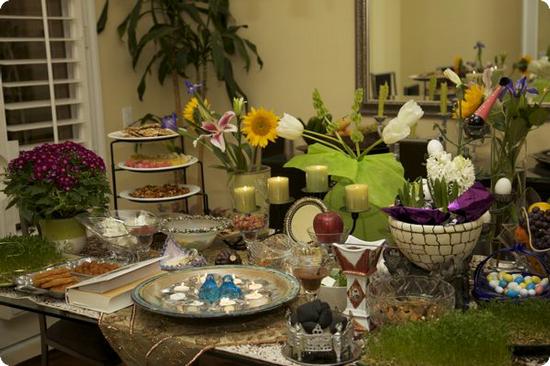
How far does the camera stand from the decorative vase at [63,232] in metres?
2.24

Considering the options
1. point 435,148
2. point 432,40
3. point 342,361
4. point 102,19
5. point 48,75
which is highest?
point 102,19

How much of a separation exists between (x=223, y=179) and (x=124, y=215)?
202 cm

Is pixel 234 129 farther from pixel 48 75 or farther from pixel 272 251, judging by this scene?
Result: pixel 48 75

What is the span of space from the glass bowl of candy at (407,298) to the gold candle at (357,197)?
0.42 meters

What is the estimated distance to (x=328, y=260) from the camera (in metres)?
1.89

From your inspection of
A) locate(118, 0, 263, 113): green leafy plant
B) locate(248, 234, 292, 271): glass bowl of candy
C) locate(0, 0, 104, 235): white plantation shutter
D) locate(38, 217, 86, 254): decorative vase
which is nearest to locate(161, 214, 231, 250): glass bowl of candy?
locate(248, 234, 292, 271): glass bowl of candy

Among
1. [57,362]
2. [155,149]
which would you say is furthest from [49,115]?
[57,362]

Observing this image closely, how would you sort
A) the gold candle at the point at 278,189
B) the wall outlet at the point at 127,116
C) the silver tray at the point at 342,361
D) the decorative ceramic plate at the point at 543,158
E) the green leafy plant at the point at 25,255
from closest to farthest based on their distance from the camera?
the silver tray at the point at 342,361, the green leafy plant at the point at 25,255, the gold candle at the point at 278,189, the decorative ceramic plate at the point at 543,158, the wall outlet at the point at 127,116

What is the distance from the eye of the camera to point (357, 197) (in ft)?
6.67

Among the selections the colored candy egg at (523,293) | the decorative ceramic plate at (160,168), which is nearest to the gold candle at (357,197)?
the colored candy egg at (523,293)

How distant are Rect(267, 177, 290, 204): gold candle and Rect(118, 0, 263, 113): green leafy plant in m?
1.73

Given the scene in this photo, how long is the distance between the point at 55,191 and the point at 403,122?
1086 mm

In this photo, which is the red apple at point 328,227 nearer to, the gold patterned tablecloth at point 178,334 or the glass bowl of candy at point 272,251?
the glass bowl of candy at point 272,251

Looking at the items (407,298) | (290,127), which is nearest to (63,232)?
(290,127)
